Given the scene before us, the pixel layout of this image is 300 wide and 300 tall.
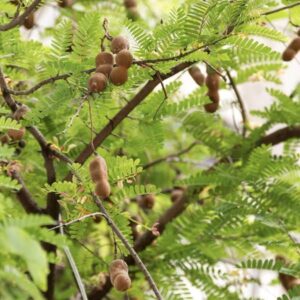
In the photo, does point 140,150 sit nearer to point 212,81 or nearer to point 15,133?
point 212,81

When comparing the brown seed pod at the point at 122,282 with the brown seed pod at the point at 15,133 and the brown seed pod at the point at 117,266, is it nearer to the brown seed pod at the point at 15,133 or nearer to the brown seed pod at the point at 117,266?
the brown seed pod at the point at 117,266

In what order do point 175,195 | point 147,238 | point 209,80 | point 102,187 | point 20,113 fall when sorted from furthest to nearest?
point 175,195 < point 147,238 < point 209,80 < point 20,113 < point 102,187

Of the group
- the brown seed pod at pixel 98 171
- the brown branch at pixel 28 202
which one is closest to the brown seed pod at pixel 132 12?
the brown branch at pixel 28 202

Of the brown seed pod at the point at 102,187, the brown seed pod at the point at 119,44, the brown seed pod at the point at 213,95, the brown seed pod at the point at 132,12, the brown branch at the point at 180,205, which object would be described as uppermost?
the brown seed pod at the point at 132,12

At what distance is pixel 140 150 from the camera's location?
946mm

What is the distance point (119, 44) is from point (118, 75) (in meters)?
0.03

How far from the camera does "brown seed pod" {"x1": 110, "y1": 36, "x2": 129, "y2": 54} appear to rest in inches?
27.1

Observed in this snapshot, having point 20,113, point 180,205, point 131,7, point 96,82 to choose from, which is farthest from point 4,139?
point 131,7

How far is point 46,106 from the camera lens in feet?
2.44

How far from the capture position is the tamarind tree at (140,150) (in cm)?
69

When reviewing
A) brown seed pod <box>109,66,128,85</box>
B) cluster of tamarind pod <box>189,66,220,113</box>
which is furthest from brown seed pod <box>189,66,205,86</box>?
brown seed pod <box>109,66,128,85</box>

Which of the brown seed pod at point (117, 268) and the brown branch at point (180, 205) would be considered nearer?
the brown seed pod at point (117, 268)

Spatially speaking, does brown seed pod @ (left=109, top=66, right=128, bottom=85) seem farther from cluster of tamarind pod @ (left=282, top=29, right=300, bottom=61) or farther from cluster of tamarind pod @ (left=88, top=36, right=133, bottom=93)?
cluster of tamarind pod @ (left=282, top=29, right=300, bottom=61)

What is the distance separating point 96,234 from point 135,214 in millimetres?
69
